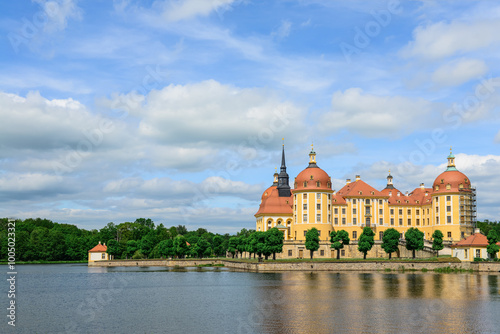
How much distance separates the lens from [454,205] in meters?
114

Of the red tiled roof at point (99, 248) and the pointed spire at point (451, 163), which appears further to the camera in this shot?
the red tiled roof at point (99, 248)

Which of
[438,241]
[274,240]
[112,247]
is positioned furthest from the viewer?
[112,247]

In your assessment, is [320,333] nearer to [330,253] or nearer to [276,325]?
[276,325]

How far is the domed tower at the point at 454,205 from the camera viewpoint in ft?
373

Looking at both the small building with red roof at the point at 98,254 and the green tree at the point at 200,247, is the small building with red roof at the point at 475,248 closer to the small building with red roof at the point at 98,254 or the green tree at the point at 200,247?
the green tree at the point at 200,247

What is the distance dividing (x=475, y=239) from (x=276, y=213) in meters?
43.2

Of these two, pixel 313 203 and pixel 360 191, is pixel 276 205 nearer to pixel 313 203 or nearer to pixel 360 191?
pixel 313 203

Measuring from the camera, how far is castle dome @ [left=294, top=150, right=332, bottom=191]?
115 metres

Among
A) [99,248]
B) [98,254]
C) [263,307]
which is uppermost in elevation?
[99,248]

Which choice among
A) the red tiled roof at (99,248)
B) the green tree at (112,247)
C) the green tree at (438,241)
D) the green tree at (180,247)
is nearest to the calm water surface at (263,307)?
the green tree at (438,241)

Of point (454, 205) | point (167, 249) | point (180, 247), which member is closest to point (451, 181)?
point (454, 205)

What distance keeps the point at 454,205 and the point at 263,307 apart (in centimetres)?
8051

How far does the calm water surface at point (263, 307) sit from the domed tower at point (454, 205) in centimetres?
4681

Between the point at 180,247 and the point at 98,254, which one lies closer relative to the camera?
the point at 180,247
